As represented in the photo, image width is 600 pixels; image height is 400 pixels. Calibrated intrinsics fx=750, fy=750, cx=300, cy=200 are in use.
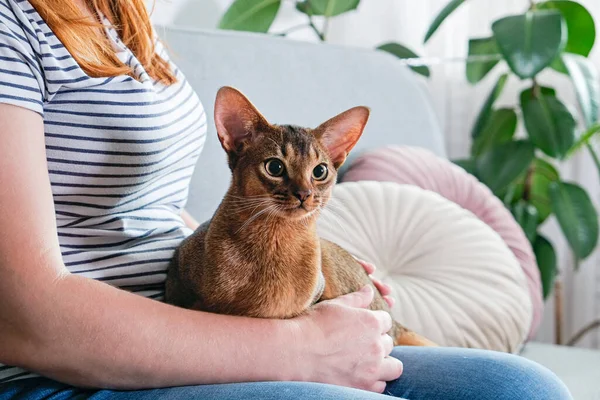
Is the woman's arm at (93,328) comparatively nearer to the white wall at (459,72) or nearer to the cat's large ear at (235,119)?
the cat's large ear at (235,119)

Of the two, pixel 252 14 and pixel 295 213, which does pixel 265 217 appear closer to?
pixel 295 213

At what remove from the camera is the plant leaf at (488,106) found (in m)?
2.31

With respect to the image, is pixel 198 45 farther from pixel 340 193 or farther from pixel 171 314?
A: pixel 171 314

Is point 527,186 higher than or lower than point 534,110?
lower

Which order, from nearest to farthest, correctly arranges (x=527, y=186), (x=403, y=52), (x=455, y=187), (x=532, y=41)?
1. (x=455, y=187)
2. (x=532, y=41)
3. (x=403, y=52)
4. (x=527, y=186)

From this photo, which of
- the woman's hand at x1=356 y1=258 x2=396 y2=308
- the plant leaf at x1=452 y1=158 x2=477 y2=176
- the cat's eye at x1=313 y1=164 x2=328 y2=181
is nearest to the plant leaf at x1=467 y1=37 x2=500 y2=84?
the plant leaf at x1=452 y1=158 x2=477 y2=176

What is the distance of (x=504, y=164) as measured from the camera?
2096 millimetres

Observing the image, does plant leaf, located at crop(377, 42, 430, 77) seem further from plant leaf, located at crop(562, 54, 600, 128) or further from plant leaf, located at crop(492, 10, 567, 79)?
→ plant leaf, located at crop(562, 54, 600, 128)

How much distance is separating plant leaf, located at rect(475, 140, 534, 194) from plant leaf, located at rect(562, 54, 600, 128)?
0.57ft

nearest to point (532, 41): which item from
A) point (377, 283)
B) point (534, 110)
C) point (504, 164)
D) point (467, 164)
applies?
point (534, 110)

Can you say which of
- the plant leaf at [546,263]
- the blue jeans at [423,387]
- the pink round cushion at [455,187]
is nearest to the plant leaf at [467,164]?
the plant leaf at [546,263]

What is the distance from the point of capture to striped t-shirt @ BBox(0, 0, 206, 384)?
0.82 m

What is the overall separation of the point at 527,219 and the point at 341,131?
1.48 m

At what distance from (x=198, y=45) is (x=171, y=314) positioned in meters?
0.72
